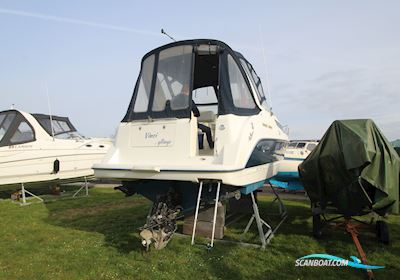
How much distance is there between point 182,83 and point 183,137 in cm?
101

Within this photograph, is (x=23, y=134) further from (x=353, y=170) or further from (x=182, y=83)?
(x=353, y=170)

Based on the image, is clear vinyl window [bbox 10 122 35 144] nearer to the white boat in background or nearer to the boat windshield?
the white boat in background

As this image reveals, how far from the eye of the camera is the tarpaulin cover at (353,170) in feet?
14.7

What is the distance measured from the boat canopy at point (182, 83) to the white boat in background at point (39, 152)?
6.13m

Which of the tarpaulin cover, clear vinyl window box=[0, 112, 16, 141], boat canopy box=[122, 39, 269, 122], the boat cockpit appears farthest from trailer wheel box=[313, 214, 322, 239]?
clear vinyl window box=[0, 112, 16, 141]

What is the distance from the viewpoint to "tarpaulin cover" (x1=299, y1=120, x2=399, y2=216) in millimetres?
4480

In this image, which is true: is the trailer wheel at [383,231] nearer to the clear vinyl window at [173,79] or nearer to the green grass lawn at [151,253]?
the green grass lawn at [151,253]

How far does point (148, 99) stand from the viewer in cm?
577

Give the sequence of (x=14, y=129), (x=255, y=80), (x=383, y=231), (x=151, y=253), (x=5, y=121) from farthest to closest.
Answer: (x=5, y=121) → (x=14, y=129) → (x=255, y=80) → (x=383, y=231) → (x=151, y=253)

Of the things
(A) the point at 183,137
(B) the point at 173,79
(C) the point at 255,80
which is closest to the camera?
(A) the point at 183,137

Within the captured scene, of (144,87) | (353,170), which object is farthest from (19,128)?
(353,170)

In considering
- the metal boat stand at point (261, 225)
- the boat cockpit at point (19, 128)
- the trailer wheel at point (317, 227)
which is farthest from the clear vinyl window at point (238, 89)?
the boat cockpit at point (19, 128)

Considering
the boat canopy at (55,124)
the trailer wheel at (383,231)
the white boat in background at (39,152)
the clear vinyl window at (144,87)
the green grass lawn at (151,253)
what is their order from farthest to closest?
1. the boat canopy at (55,124)
2. the white boat in background at (39,152)
3. the clear vinyl window at (144,87)
4. the trailer wheel at (383,231)
5. the green grass lawn at (151,253)

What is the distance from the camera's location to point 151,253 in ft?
16.3
